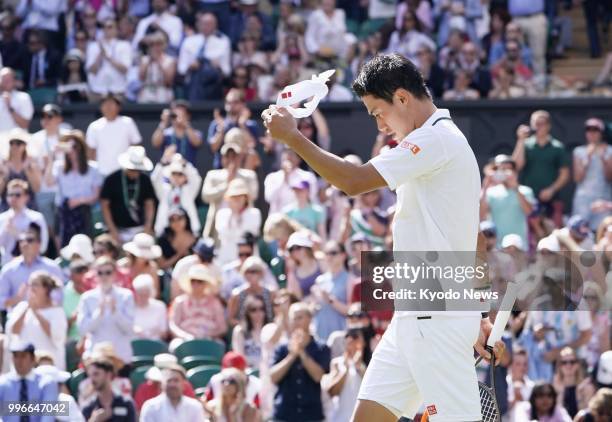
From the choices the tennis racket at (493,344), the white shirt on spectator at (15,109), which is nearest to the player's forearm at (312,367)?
the tennis racket at (493,344)

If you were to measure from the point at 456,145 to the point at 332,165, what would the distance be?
48 centimetres

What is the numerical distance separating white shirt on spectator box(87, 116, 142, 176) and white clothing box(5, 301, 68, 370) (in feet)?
10.5

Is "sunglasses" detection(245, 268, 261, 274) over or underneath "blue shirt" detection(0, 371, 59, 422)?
over

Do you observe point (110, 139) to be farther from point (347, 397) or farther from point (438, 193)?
point (438, 193)

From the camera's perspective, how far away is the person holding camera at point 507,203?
13.6m

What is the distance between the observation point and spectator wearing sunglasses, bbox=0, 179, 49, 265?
13086mm

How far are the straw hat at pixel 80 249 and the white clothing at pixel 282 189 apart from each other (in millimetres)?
1792

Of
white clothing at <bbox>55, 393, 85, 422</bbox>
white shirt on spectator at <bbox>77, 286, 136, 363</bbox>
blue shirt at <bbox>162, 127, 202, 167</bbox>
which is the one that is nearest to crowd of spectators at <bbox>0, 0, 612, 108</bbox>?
blue shirt at <bbox>162, 127, 202, 167</bbox>

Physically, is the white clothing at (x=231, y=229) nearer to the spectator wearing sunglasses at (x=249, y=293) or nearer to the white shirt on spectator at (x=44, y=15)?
the spectator wearing sunglasses at (x=249, y=293)

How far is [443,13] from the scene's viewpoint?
1670 cm

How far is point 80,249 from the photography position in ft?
42.5

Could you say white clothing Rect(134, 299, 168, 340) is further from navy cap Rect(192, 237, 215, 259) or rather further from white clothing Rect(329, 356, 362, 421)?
white clothing Rect(329, 356, 362, 421)

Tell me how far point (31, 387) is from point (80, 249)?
118 inches

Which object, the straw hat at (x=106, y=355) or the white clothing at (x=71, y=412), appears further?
the straw hat at (x=106, y=355)
